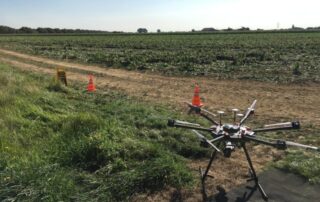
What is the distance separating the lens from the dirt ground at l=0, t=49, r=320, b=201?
18.4 feet

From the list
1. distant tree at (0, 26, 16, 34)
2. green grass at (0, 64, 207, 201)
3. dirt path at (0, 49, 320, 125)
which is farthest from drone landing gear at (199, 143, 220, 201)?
distant tree at (0, 26, 16, 34)

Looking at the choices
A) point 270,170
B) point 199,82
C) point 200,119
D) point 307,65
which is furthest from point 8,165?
point 307,65

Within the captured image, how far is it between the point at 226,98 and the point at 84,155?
21.4ft

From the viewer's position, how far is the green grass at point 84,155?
4.84 m

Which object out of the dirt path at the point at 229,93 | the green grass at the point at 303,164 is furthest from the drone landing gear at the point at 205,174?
the dirt path at the point at 229,93

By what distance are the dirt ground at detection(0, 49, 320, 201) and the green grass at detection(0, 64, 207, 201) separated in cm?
33

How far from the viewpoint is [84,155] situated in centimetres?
584

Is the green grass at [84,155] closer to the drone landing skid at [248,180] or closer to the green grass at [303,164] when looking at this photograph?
the drone landing skid at [248,180]

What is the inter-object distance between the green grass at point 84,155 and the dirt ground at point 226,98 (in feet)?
1.08

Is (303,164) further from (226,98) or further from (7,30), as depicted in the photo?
(7,30)

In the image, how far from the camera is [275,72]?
16016 millimetres

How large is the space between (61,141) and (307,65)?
1431cm

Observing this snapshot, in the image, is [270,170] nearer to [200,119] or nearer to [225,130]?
[225,130]

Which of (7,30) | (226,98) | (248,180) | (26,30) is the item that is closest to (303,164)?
(248,180)
